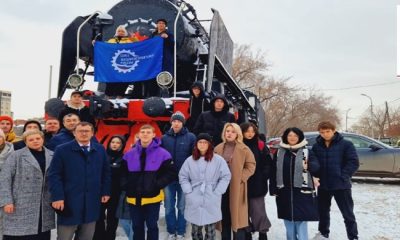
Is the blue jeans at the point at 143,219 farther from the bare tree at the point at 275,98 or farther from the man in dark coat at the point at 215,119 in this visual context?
the bare tree at the point at 275,98

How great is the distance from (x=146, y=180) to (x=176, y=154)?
0.76m

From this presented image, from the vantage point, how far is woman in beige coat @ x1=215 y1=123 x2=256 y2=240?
13.3 feet

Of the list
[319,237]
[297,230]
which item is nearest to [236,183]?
[297,230]

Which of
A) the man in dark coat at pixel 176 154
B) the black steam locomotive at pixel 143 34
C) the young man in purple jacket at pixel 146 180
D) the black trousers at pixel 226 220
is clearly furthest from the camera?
the black steam locomotive at pixel 143 34

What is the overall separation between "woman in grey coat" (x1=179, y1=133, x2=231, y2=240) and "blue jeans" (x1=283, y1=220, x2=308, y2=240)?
88 centimetres

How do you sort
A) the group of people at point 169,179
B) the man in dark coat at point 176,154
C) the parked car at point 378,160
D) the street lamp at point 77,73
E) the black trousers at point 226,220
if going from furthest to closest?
the parked car at point 378,160, the street lamp at point 77,73, the man in dark coat at point 176,154, the black trousers at point 226,220, the group of people at point 169,179

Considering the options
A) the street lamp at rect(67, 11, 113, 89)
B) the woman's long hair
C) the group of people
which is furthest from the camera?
the street lamp at rect(67, 11, 113, 89)

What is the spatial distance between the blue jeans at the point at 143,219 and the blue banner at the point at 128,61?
282 cm

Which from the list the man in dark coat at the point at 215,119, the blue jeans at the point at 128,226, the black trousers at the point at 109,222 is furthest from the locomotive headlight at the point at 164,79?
the blue jeans at the point at 128,226

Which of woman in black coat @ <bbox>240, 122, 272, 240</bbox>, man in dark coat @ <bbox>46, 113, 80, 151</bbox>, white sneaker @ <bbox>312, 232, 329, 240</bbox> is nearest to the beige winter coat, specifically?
woman in black coat @ <bbox>240, 122, 272, 240</bbox>

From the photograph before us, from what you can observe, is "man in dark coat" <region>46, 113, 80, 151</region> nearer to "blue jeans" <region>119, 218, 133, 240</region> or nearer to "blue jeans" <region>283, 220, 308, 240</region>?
"blue jeans" <region>119, 218, 133, 240</region>

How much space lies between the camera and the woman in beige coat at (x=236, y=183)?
4047 mm

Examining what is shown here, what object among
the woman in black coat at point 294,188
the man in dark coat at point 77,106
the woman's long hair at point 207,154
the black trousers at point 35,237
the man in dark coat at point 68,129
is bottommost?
the black trousers at point 35,237

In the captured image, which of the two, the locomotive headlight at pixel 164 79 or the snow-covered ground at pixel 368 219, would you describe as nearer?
the snow-covered ground at pixel 368 219
